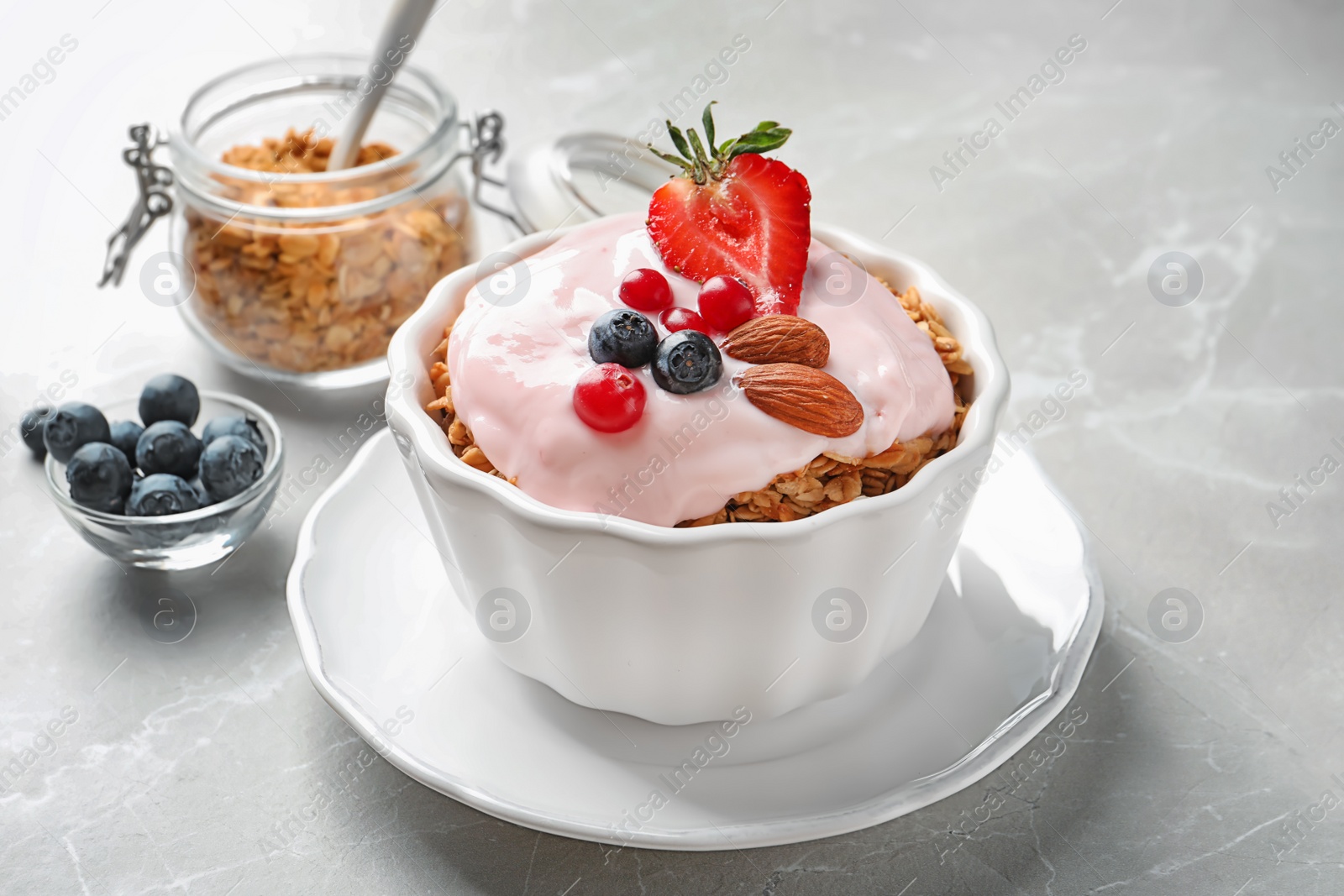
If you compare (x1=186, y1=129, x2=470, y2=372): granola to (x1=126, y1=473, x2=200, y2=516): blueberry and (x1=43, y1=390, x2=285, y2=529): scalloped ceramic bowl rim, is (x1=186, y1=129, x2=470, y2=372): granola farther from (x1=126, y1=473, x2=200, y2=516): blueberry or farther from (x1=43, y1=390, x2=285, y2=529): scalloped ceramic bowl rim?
(x1=126, y1=473, x2=200, y2=516): blueberry

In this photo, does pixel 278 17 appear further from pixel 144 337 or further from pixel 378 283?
pixel 378 283

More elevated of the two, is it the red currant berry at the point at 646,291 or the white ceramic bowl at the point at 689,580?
the red currant berry at the point at 646,291

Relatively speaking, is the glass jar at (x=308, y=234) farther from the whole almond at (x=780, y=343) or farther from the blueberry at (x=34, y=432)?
the whole almond at (x=780, y=343)

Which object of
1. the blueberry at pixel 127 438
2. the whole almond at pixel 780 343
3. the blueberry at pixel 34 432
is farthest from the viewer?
the blueberry at pixel 34 432

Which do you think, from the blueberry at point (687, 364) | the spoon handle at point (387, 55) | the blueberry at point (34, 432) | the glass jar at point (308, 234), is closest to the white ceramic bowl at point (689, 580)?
the blueberry at point (687, 364)

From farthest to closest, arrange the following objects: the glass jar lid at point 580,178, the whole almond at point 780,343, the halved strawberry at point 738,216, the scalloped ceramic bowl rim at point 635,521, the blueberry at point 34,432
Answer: the glass jar lid at point 580,178 → the blueberry at point 34,432 → the halved strawberry at point 738,216 → the whole almond at point 780,343 → the scalloped ceramic bowl rim at point 635,521

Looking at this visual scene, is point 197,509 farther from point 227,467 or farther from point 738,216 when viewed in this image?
point 738,216
